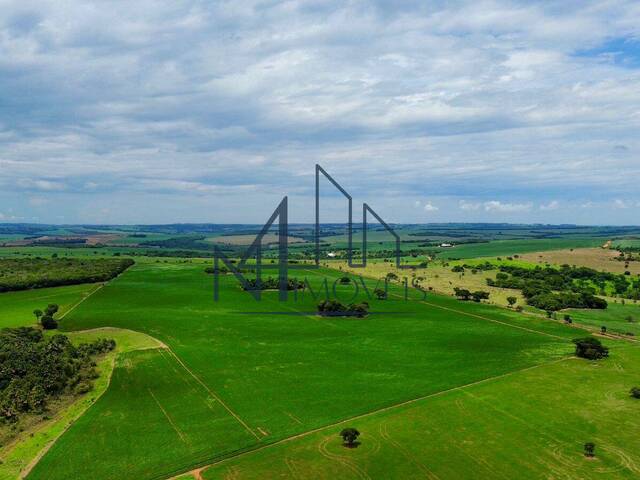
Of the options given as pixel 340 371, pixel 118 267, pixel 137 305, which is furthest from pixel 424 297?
pixel 118 267

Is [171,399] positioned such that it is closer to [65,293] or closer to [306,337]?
[306,337]

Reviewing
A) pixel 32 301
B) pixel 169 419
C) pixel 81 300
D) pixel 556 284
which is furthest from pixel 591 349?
pixel 32 301

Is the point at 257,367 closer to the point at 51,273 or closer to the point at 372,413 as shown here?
the point at 372,413

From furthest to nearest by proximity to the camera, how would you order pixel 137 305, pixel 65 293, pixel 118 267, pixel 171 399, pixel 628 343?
pixel 118 267, pixel 65 293, pixel 137 305, pixel 628 343, pixel 171 399

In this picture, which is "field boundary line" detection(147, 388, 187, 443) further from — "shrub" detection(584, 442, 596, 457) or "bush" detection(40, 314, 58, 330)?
"bush" detection(40, 314, 58, 330)

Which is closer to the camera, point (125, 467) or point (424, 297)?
point (125, 467)

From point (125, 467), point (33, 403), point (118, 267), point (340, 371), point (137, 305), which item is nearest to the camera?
point (125, 467)
